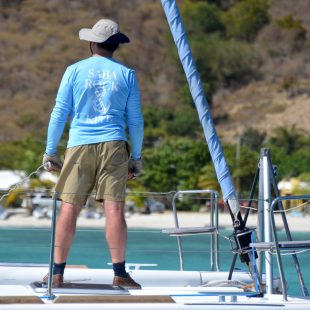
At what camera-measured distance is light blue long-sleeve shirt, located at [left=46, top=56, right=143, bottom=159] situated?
5.52 metres

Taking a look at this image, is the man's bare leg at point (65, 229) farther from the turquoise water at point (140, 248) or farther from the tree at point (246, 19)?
the tree at point (246, 19)

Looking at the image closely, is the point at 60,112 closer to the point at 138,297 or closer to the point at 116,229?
the point at 116,229

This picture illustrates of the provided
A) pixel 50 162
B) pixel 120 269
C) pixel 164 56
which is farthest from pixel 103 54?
pixel 164 56

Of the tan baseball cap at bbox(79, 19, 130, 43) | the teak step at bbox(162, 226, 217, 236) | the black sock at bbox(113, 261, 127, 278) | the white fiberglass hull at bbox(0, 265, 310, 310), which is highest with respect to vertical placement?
the tan baseball cap at bbox(79, 19, 130, 43)

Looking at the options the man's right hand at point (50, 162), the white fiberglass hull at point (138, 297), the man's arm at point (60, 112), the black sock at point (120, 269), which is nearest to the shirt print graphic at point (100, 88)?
the man's arm at point (60, 112)

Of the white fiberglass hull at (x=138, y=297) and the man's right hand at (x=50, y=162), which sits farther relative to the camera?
the man's right hand at (x=50, y=162)

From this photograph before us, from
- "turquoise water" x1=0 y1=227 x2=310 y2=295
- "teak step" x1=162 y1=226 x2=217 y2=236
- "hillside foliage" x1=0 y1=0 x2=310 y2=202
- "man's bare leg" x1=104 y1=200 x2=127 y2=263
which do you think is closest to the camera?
"man's bare leg" x1=104 y1=200 x2=127 y2=263

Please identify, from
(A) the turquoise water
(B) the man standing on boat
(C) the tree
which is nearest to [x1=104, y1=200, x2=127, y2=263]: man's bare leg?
(B) the man standing on boat

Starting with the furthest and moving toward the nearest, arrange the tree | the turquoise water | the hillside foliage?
the tree
the hillside foliage
the turquoise water

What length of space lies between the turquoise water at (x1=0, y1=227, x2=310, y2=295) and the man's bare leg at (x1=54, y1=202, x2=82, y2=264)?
56 cm

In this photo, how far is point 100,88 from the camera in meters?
5.53

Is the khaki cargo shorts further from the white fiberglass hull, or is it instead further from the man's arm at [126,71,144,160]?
the white fiberglass hull

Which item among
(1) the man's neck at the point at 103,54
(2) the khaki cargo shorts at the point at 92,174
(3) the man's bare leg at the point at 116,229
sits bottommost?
(3) the man's bare leg at the point at 116,229

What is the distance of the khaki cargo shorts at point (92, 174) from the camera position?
5477mm
